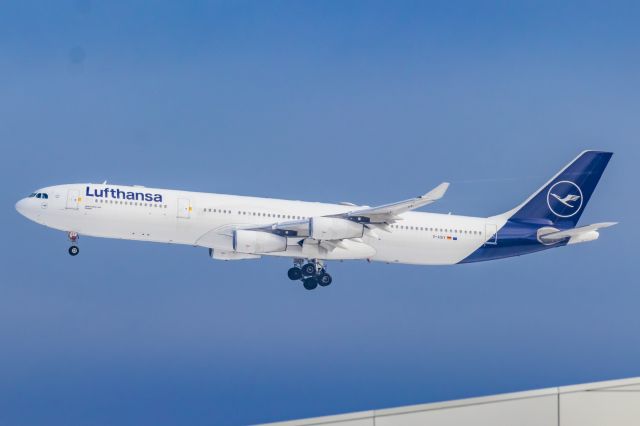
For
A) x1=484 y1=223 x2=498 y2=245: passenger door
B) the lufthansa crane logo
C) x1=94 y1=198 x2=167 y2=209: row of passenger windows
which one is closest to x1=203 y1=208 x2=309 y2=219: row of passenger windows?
x1=94 y1=198 x2=167 y2=209: row of passenger windows

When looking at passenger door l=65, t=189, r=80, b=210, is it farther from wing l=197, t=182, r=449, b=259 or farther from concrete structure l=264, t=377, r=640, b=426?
concrete structure l=264, t=377, r=640, b=426

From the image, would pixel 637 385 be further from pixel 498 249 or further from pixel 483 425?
pixel 498 249

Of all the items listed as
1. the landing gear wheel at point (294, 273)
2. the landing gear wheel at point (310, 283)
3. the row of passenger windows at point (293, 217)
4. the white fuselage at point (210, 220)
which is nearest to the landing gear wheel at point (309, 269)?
the landing gear wheel at point (294, 273)

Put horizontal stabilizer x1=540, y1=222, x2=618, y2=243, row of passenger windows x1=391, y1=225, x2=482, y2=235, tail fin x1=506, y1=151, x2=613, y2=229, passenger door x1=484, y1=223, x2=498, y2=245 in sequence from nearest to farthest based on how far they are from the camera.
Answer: horizontal stabilizer x1=540, y1=222, x2=618, y2=243, row of passenger windows x1=391, y1=225, x2=482, y2=235, passenger door x1=484, y1=223, x2=498, y2=245, tail fin x1=506, y1=151, x2=613, y2=229

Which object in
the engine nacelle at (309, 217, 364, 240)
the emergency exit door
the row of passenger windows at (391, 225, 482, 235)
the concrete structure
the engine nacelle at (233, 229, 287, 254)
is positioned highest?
the emergency exit door

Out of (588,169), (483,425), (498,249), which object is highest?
(588,169)

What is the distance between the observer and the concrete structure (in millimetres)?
28359

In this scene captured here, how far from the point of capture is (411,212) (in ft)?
188

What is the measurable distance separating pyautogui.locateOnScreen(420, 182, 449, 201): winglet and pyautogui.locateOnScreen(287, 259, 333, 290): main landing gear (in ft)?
26.0

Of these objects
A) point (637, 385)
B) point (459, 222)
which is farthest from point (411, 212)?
point (637, 385)

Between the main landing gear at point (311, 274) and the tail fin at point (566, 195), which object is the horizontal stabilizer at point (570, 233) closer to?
the tail fin at point (566, 195)

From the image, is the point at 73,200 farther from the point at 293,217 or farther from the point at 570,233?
the point at 570,233

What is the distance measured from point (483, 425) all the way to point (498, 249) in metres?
28.6

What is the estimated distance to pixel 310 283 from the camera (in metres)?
56.7
